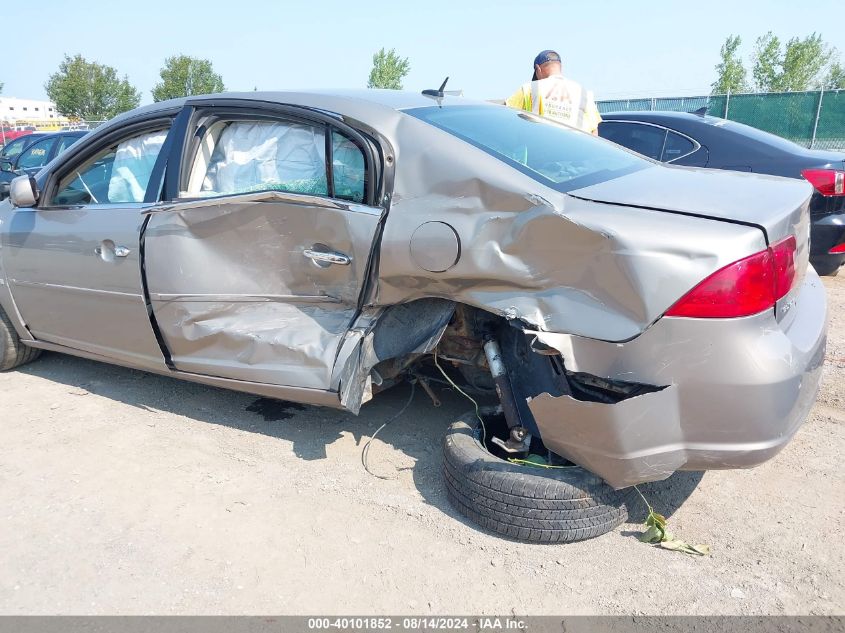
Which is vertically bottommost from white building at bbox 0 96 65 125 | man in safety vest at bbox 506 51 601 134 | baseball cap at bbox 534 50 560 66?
white building at bbox 0 96 65 125

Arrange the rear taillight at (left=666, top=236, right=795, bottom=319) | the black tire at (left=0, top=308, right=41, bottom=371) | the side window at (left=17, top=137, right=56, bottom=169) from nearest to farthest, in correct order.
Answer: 1. the rear taillight at (left=666, top=236, right=795, bottom=319)
2. the black tire at (left=0, top=308, right=41, bottom=371)
3. the side window at (left=17, top=137, right=56, bottom=169)

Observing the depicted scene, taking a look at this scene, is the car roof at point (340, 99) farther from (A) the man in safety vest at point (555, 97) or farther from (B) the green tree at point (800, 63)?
(B) the green tree at point (800, 63)

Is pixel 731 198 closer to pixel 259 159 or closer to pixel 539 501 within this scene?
pixel 539 501

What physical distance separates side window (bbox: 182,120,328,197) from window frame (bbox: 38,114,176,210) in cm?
21

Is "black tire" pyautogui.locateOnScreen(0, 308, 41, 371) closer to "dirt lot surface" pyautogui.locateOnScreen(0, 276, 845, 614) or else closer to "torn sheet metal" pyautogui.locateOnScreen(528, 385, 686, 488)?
"dirt lot surface" pyautogui.locateOnScreen(0, 276, 845, 614)

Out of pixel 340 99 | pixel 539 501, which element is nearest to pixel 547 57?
pixel 340 99

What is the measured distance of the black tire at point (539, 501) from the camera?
8.14 ft

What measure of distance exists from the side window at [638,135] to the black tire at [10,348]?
5.03 metres

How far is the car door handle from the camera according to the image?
288 cm

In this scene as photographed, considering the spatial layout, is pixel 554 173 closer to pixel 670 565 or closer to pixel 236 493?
pixel 670 565

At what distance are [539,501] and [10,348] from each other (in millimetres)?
3702

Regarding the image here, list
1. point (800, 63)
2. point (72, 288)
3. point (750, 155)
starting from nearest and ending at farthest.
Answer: point (72, 288), point (750, 155), point (800, 63)

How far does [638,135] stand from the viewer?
604cm

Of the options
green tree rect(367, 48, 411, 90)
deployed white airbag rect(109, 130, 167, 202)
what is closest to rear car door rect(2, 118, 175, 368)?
deployed white airbag rect(109, 130, 167, 202)
